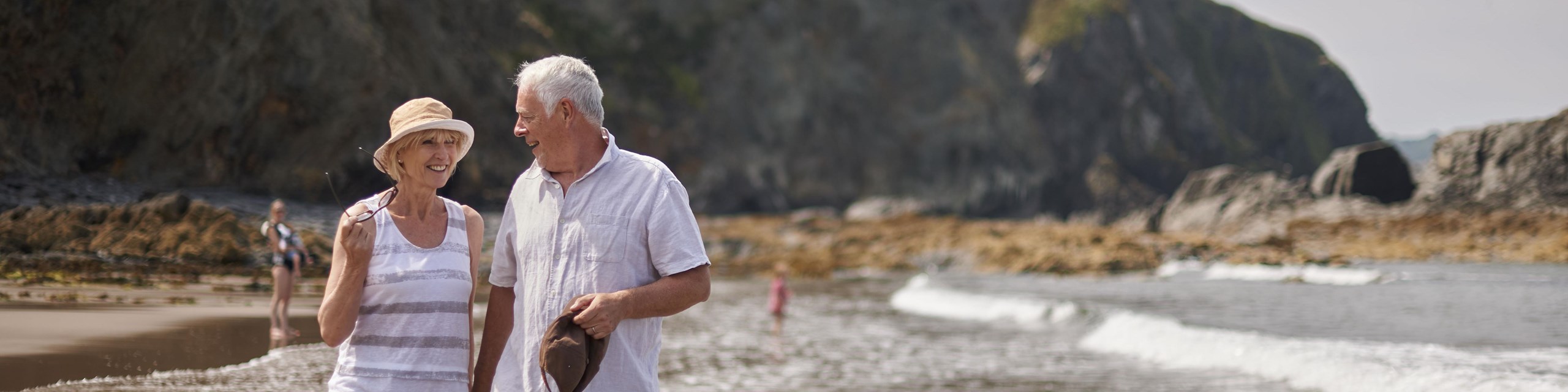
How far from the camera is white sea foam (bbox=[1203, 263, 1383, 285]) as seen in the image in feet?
101

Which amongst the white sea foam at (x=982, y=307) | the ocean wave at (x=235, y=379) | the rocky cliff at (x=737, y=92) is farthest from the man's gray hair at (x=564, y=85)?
the white sea foam at (x=982, y=307)

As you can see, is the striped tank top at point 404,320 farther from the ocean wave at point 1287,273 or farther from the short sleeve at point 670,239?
the ocean wave at point 1287,273

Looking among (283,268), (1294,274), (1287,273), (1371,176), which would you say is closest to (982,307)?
(283,268)

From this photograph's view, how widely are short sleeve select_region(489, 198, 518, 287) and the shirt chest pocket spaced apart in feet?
1.21

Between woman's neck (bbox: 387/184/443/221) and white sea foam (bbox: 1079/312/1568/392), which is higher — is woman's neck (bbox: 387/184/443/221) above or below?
above

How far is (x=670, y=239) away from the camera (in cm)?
268

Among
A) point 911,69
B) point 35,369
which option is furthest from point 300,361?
point 911,69

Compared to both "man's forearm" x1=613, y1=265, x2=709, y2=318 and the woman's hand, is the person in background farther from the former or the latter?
"man's forearm" x1=613, y1=265, x2=709, y2=318

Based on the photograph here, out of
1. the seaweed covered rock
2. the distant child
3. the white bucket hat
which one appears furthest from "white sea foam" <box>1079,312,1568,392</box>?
the seaweed covered rock

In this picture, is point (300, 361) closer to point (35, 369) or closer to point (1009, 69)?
point (35, 369)

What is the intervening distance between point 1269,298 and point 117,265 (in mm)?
20406

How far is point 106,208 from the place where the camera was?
1242 centimetres

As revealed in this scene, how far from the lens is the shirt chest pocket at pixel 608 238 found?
2693 mm

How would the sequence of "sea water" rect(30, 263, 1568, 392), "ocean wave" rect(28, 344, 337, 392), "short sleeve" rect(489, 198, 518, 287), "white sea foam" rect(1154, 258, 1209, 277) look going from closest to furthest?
"short sleeve" rect(489, 198, 518, 287) < "ocean wave" rect(28, 344, 337, 392) < "sea water" rect(30, 263, 1568, 392) < "white sea foam" rect(1154, 258, 1209, 277)
